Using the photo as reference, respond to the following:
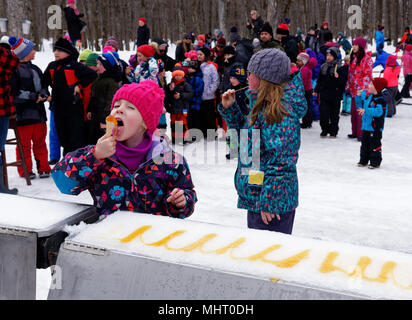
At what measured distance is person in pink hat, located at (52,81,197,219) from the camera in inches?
75.5

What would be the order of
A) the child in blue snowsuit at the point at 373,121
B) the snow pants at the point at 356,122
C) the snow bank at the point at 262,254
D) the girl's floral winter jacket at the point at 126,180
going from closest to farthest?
the snow bank at the point at 262,254 → the girl's floral winter jacket at the point at 126,180 → the child in blue snowsuit at the point at 373,121 → the snow pants at the point at 356,122

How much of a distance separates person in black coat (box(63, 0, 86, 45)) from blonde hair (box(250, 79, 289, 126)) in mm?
12789

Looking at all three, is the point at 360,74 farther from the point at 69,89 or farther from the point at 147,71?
the point at 69,89

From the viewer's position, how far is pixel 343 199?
5.64 m

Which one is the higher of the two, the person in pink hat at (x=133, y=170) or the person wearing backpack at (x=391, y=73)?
the person wearing backpack at (x=391, y=73)

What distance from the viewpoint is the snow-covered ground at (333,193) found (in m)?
4.66

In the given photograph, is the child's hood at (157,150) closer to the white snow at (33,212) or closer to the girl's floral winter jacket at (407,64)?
the white snow at (33,212)

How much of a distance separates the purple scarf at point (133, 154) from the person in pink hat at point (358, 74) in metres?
7.47

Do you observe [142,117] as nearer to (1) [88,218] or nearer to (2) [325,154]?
(1) [88,218]

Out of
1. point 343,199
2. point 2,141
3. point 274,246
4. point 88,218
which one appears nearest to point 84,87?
point 2,141

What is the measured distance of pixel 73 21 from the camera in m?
14.4

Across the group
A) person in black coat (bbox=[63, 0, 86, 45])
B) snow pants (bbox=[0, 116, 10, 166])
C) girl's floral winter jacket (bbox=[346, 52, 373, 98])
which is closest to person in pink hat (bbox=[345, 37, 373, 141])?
girl's floral winter jacket (bbox=[346, 52, 373, 98])

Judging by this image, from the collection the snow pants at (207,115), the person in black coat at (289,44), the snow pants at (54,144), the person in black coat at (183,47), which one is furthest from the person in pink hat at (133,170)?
the person in black coat at (183,47)

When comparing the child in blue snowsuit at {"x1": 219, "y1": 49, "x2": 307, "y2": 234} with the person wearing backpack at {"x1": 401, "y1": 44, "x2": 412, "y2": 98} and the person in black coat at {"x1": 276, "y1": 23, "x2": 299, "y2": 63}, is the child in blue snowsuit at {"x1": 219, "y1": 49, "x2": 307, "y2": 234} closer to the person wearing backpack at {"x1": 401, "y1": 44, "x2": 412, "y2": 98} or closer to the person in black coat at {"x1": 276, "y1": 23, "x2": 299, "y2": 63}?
the person in black coat at {"x1": 276, "y1": 23, "x2": 299, "y2": 63}
